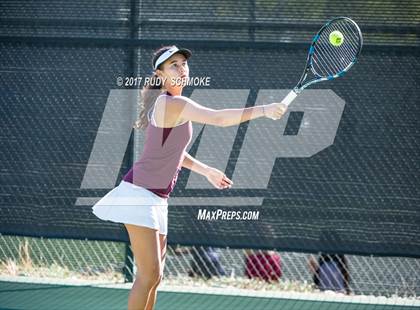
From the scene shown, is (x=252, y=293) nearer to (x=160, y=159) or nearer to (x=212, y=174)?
(x=212, y=174)

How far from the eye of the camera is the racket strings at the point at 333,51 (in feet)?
17.9

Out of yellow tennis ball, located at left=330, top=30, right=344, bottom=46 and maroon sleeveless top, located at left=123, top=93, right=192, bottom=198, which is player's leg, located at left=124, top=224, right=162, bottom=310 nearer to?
maroon sleeveless top, located at left=123, top=93, right=192, bottom=198

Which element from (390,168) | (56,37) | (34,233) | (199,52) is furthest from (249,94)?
(34,233)

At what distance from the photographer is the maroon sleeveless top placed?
180 inches

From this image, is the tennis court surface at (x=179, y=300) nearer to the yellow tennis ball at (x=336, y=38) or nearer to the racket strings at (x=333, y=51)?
the racket strings at (x=333, y=51)

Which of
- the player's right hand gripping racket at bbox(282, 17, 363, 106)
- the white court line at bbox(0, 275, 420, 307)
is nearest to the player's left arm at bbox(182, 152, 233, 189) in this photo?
the player's right hand gripping racket at bbox(282, 17, 363, 106)

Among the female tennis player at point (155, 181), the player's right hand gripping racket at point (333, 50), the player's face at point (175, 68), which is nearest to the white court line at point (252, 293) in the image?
the player's right hand gripping racket at point (333, 50)

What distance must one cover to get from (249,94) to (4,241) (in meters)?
2.70

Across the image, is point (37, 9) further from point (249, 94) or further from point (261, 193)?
point (261, 193)

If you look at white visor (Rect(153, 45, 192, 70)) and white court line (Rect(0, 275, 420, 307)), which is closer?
white visor (Rect(153, 45, 192, 70))

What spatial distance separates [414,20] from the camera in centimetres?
603

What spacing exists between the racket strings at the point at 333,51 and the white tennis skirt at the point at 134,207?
63.1 inches

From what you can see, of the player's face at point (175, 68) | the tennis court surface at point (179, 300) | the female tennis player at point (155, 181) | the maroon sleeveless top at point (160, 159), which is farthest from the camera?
the tennis court surface at point (179, 300)

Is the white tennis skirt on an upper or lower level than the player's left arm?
lower
